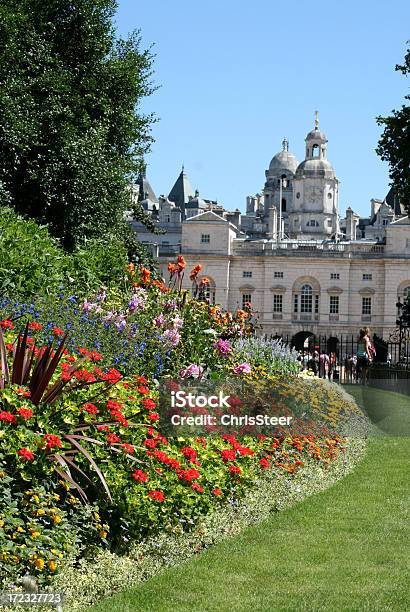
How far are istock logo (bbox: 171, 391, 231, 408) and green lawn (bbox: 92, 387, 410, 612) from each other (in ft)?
3.13

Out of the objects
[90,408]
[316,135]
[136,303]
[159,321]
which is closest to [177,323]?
[159,321]

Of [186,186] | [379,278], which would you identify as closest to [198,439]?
[379,278]

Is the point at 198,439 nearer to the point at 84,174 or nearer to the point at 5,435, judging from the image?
the point at 5,435

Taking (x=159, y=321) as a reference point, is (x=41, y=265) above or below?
above

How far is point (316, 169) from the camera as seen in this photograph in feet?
351

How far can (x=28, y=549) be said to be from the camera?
5.09m

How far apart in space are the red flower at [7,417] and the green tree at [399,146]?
17.1 meters

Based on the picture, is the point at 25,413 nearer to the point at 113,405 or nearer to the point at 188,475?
the point at 113,405

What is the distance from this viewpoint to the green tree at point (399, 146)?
21.4 meters

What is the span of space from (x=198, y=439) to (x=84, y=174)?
14120 millimetres

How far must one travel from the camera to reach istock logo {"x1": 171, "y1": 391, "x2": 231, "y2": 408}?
728 centimetres

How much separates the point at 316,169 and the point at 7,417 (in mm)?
103295

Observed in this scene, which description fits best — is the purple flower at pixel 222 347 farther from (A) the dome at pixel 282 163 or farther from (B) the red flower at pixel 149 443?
(A) the dome at pixel 282 163

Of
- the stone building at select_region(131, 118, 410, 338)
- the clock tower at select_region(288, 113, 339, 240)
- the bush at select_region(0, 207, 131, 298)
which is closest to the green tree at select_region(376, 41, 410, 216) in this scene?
the bush at select_region(0, 207, 131, 298)
